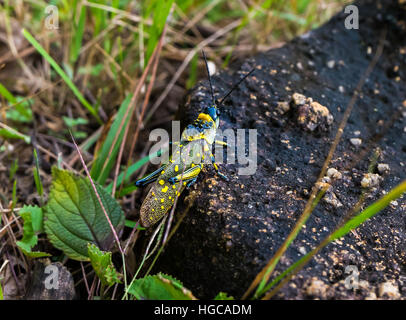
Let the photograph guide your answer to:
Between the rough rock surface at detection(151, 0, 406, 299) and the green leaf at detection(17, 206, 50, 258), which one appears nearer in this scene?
the rough rock surface at detection(151, 0, 406, 299)

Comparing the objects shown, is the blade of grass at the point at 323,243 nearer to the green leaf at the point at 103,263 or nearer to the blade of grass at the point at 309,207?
the blade of grass at the point at 309,207

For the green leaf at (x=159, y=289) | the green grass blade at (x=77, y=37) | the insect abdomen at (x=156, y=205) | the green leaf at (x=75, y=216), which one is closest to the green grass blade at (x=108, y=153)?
the green leaf at (x=75, y=216)

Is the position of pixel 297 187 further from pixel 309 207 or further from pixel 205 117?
pixel 205 117

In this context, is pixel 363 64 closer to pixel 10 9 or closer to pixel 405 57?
pixel 405 57

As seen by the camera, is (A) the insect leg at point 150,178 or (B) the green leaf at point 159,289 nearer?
(B) the green leaf at point 159,289

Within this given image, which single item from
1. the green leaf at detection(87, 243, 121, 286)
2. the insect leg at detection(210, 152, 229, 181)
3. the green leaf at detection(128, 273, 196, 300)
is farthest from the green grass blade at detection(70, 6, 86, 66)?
the green leaf at detection(128, 273, 196, 300)

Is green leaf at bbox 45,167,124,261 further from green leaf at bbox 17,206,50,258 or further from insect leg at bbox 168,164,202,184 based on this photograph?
insect leg at bbox 168,164,202,184
